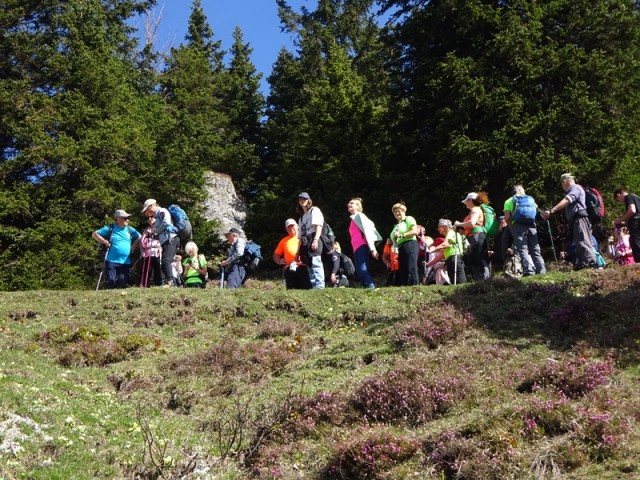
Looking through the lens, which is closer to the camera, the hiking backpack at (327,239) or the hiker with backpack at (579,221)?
the hiker with backpack at (579,221)

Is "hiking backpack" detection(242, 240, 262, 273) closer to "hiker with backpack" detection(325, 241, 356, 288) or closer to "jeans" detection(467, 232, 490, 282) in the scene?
"hiker with backpack" detection(325, 241, 356, 288)

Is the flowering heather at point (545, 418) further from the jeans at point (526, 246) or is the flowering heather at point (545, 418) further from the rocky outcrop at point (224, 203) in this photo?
the rocky outcrop at point (224, 203)

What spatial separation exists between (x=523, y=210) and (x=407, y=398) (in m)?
7.24

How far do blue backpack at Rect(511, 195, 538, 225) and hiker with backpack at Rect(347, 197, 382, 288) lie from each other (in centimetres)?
266

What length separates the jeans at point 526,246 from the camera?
14.3 m

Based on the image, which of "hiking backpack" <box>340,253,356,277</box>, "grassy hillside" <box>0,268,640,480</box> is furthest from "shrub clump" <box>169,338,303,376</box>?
"hiking backpack" <box>340,253,356,277</box>

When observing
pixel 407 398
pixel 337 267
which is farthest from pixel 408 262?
pixel 407 398

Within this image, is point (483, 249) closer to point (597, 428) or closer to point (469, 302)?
point (469, 302)

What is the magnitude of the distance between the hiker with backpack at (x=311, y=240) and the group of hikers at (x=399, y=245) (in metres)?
0.02

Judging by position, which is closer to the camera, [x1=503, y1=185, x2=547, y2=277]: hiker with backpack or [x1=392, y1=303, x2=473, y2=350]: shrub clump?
[x1=392, y1=303, x2=473, y2=350]: shrub clump

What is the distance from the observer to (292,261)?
15.1m

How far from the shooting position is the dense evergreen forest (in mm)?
22125

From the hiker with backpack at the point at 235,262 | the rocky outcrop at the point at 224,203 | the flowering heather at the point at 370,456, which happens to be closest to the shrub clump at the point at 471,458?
the flowering heather at the point at 370,456

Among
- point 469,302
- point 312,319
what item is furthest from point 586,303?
point 312,319
